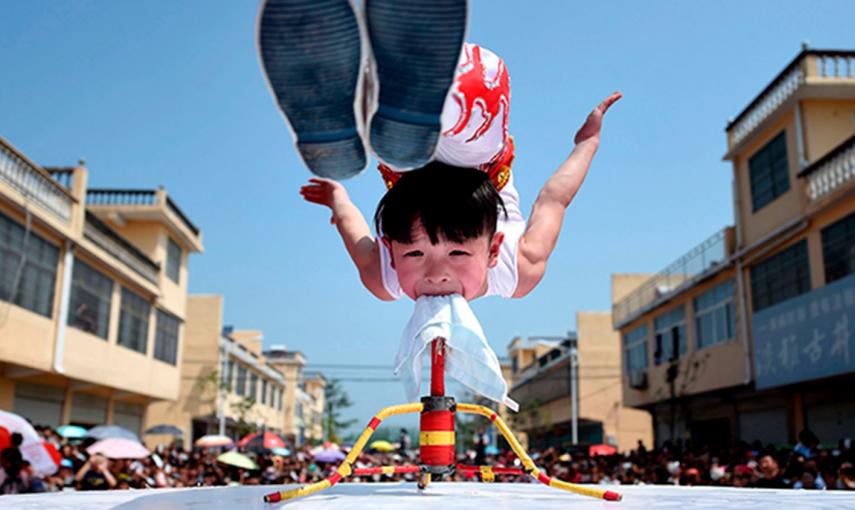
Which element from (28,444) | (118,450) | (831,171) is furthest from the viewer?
(831,171)

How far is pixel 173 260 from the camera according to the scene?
87.9 feet

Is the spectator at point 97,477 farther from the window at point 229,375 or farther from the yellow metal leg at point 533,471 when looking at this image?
the window at point 229,375

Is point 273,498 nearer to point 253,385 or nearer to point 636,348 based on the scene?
point 636,348

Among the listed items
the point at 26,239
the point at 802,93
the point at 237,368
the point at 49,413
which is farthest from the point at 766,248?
the point at 237,368

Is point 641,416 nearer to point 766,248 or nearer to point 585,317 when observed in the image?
point 585,317

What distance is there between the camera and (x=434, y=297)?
3365 millimetres

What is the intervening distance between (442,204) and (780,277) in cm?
1472

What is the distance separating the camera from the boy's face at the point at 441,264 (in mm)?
3334

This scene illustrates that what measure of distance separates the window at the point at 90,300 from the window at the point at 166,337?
178 inches

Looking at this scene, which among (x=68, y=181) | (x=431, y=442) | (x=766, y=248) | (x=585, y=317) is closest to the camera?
(x=431, y=442)

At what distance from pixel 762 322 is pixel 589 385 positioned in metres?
18.9

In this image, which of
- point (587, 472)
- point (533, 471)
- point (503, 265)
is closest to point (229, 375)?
point (587, 472)

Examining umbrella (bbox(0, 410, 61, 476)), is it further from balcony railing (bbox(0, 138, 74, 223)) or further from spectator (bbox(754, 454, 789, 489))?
spectator (bbox(754, 454, 789, 489))

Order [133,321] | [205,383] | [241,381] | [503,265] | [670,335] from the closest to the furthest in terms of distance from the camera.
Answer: [503,265], [133,321], [670,335], [205,383], [241,381]
